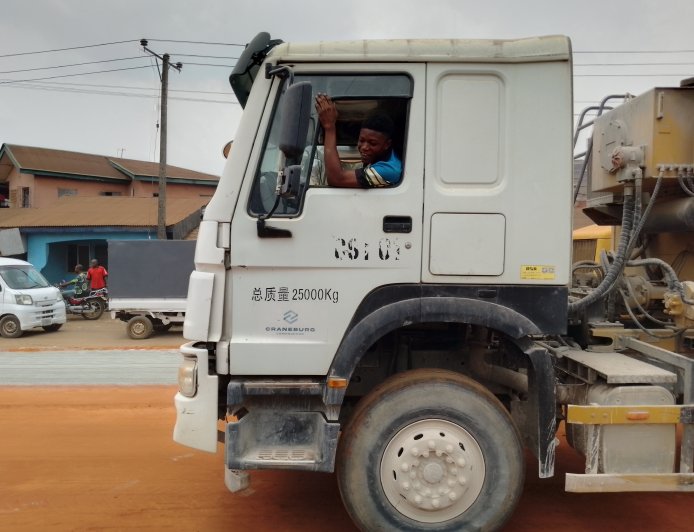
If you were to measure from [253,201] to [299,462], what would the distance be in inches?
59.9

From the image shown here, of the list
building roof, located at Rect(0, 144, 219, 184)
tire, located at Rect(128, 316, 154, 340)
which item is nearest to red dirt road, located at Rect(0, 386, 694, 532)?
tire, located at Rect(128, 316, 154, 340)

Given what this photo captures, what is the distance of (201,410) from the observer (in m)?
3.23

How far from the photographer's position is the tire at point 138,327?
13.2 metres

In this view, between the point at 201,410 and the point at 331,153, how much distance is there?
1661mm

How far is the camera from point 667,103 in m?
3.68

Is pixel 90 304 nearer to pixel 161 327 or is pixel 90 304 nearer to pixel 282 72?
pixel 161 327

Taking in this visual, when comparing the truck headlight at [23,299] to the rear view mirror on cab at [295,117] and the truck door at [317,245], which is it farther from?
the rear view mirror on cab at [295,117]

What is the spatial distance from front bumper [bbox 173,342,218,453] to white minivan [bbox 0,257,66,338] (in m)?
12.6

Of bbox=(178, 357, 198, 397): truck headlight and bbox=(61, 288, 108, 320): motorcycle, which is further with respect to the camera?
bbox=(61, 288, 108, 320): motorcycle

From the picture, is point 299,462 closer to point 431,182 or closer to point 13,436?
point 431,182

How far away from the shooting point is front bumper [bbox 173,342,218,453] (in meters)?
3.21

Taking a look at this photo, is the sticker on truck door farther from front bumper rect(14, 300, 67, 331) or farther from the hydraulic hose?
front bumper rect(14, 300, 67, 331)

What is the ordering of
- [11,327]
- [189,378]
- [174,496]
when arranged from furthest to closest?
[11,327] → [174,496] → [189,378]

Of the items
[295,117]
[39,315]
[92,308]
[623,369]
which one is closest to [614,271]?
[623,369]
